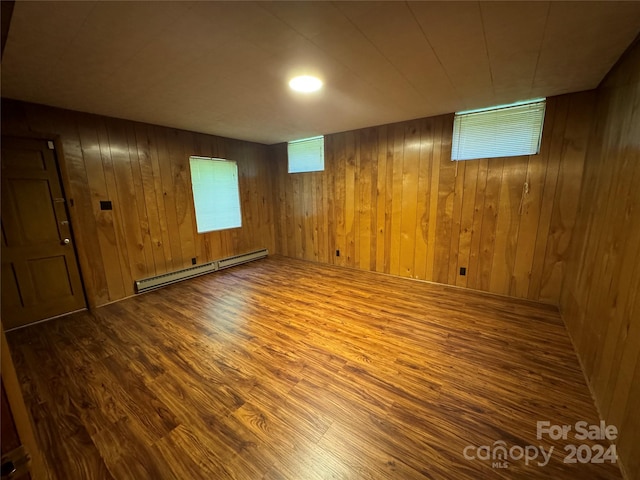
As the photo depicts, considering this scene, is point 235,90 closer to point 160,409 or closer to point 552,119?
point 160,409

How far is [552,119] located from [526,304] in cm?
211

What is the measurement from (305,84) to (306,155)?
245cm

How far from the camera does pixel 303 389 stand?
1.80 metres

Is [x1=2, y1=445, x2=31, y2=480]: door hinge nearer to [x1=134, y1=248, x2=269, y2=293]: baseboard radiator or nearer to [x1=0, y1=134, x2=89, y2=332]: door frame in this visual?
[x1=0, y1=134, x2=89, y2=332]: door frame

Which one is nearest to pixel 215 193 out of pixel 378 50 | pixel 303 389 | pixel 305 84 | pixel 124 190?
pixel 124 190

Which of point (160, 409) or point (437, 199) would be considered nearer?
point (160, 409)

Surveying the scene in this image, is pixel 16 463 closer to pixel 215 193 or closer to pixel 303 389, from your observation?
pixel 303 389

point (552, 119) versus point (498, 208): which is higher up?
point (552, 119)

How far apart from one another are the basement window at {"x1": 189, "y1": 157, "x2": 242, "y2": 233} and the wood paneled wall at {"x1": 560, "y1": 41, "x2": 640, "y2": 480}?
4.79 metres

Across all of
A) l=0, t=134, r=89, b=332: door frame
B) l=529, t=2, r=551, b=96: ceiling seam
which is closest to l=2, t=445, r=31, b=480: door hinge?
l=529, t=2, r=551, b=96: ceiling seam

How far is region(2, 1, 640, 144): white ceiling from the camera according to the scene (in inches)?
54.5

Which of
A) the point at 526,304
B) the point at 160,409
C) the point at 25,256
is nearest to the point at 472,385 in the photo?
the point at 526,304

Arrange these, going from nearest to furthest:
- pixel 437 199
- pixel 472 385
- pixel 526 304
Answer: pixel 472 385, pixel 526 304, pixel 437 199

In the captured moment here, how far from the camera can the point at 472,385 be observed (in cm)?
181
